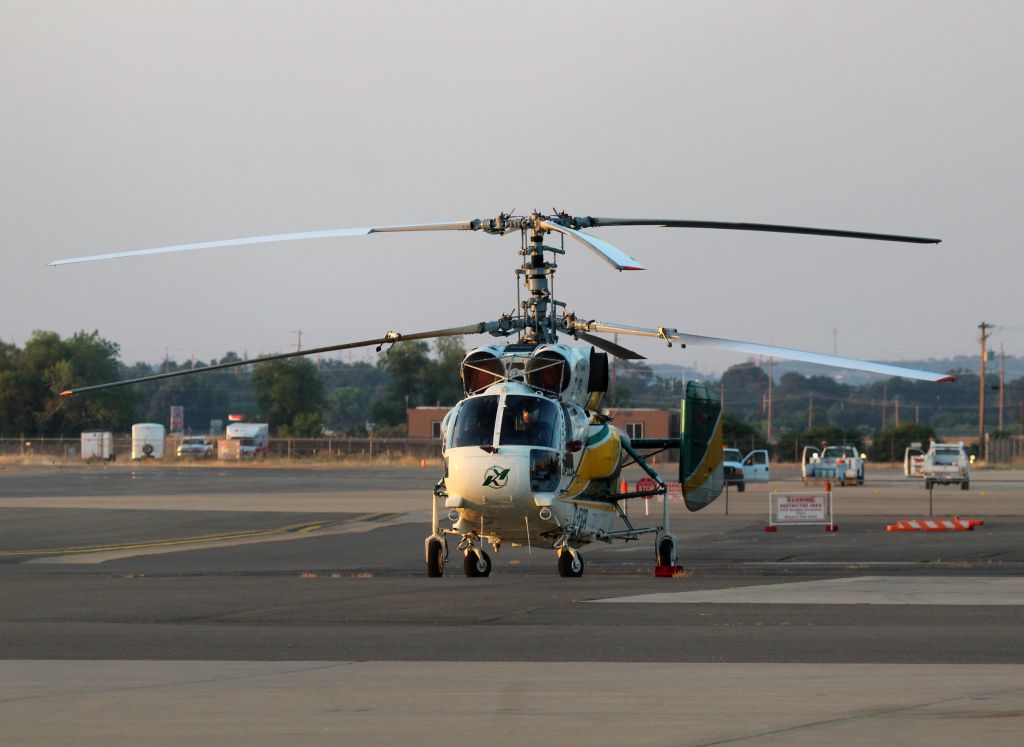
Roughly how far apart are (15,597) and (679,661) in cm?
957

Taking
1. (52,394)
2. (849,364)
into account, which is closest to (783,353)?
(849,364)

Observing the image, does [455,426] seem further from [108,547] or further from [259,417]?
[259,417]

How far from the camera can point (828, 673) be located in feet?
32.7

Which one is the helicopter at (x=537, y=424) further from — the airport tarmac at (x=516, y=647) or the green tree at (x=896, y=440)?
the green tree at (x=896, y=440)

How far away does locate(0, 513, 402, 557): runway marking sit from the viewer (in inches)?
1089

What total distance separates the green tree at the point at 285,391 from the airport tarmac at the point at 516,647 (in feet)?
393

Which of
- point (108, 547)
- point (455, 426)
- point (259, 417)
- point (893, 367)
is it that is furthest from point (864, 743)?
point (259, 417)

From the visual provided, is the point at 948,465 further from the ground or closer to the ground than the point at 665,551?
further from the ground

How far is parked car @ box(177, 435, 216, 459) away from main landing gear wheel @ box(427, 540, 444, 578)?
87.8 m

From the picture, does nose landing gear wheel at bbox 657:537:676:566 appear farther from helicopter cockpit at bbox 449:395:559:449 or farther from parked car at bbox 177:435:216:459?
parked car at bbox 177:435:216:459

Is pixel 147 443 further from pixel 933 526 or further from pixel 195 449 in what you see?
pixel 933 526

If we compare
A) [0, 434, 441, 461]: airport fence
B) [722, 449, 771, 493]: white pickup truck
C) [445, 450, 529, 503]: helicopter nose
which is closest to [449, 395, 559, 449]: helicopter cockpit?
[445, 450, 529, 503]: helicopter nose

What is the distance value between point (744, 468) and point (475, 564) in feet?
163

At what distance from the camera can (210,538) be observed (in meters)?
31.9
